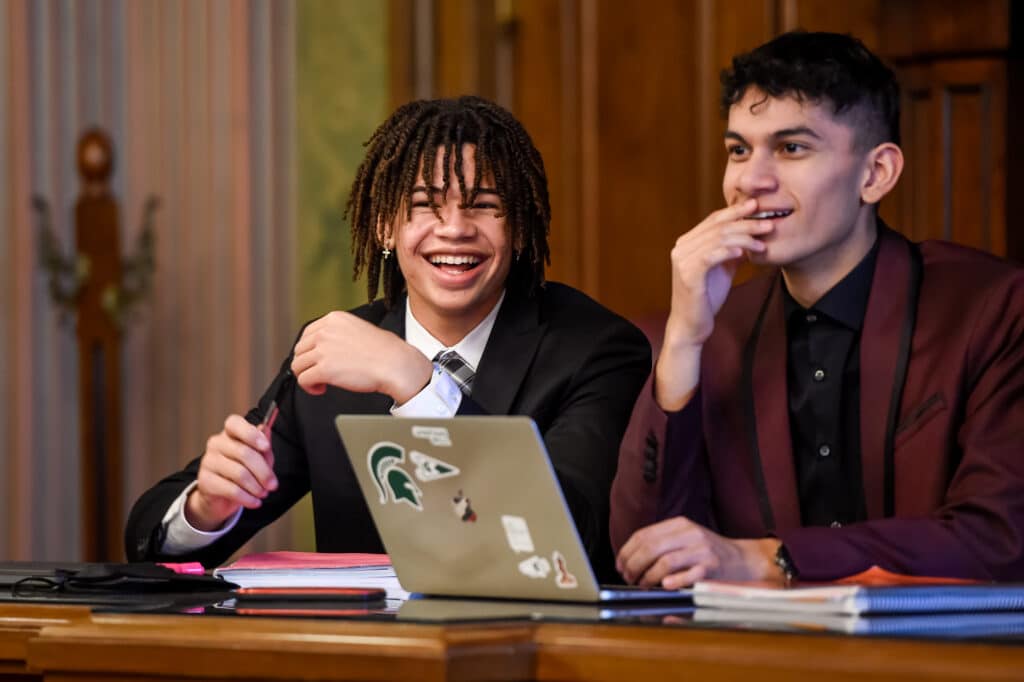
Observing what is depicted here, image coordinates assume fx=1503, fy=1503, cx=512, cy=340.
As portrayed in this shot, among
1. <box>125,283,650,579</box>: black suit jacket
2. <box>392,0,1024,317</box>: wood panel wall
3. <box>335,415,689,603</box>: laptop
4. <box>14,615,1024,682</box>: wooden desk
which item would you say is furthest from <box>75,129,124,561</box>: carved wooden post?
<box>14,615,1024,682</box>: wooden desk

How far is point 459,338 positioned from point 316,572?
1.76 ft

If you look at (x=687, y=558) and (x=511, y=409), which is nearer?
(x=687, y=558)

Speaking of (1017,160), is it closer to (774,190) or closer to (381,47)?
(774,190)

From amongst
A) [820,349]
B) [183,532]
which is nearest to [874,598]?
[820,349]

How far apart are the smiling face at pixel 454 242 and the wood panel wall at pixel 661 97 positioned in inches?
49.5

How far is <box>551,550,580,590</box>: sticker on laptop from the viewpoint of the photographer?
1282mm

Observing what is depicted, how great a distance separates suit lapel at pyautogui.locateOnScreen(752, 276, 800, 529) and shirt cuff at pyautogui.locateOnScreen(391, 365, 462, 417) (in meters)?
0.38

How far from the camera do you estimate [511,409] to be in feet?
6.14

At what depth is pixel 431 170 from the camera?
6.12 feet

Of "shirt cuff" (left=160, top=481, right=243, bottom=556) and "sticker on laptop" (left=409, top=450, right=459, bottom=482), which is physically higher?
"sticker on laptop" (left=409, top=450, right=459, bottom=482)

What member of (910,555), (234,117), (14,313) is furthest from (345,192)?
(910,555)

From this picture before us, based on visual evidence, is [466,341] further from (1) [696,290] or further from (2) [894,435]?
(2) [894,435]

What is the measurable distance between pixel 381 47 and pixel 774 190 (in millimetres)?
→ 2192

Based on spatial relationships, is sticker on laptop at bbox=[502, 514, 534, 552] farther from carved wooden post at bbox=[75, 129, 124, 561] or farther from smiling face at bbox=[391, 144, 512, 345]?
carved wooden post at bbox=[75, 129, 124, 561]
